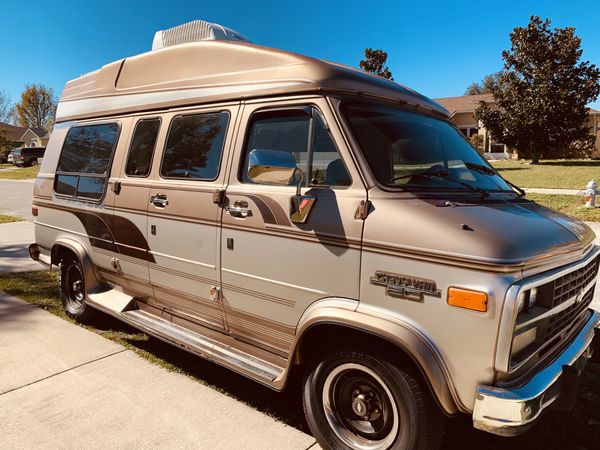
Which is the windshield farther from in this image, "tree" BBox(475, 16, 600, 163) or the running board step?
"tree" BBox(475, 16, 600, 163)

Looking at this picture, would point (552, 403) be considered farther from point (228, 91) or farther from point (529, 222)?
point (228, 91)

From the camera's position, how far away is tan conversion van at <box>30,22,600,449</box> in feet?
7.44

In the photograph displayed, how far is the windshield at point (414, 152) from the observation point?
2822mm

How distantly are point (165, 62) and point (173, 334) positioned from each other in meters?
2.33

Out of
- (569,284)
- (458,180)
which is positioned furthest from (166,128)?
(569,284)

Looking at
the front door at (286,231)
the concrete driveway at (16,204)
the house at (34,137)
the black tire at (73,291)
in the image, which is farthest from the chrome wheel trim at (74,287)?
the house at (34,137)

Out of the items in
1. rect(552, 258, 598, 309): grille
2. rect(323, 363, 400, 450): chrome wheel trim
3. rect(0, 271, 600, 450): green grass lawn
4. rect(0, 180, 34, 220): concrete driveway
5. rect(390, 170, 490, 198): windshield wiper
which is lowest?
rect(0, 271, 600, 450): green grass lawn

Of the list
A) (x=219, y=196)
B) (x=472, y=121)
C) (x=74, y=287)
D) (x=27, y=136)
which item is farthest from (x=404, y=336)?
(x=27, y=136)

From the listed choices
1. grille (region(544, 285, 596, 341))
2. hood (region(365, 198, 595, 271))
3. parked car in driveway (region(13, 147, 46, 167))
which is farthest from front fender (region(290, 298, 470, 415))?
parked car in driveway (region(13, 147, 46, 167))

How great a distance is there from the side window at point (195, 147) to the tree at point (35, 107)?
314 feet

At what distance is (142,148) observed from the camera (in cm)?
415

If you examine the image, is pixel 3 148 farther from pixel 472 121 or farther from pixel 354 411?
pixel 354 411

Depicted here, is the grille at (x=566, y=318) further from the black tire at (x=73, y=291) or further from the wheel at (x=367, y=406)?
the black tire at (x=73, y=291)

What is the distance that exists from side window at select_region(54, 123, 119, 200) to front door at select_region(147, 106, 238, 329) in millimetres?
933
